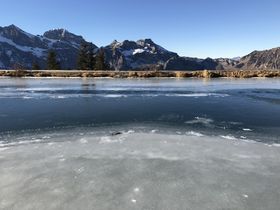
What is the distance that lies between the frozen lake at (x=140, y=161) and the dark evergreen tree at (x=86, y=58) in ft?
322

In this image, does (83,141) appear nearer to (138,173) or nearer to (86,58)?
(138,173)

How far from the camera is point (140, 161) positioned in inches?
397

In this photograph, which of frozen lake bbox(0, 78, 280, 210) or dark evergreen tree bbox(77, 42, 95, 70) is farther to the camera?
dark evergreen tree bbox(77, 42, 95, 70)

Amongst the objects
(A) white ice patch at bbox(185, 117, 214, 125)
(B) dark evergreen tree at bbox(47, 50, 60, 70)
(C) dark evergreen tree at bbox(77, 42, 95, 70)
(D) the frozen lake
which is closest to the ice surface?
(D) the frozen lake

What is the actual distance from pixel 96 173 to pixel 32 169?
6.21 feet

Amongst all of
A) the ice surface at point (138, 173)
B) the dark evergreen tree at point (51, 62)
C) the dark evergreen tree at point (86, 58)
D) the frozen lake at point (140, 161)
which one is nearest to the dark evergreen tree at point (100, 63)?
the dark evergreen tree at point (86, 58)

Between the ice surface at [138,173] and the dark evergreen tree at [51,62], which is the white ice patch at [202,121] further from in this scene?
the dark evergreen tree at [51,62]

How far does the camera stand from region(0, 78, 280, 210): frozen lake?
7.43 metres

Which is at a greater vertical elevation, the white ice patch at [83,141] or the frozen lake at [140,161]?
the white ice patch at [83,141]

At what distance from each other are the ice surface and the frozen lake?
23 millimetres

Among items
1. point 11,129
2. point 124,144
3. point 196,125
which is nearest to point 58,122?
point 11,129

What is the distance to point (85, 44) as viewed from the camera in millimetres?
118812

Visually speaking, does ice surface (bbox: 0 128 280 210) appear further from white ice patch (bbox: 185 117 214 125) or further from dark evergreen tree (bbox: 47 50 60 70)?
dark evergreen tree (bbox: 47 50 60 70)

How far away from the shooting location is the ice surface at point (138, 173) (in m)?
7.30
